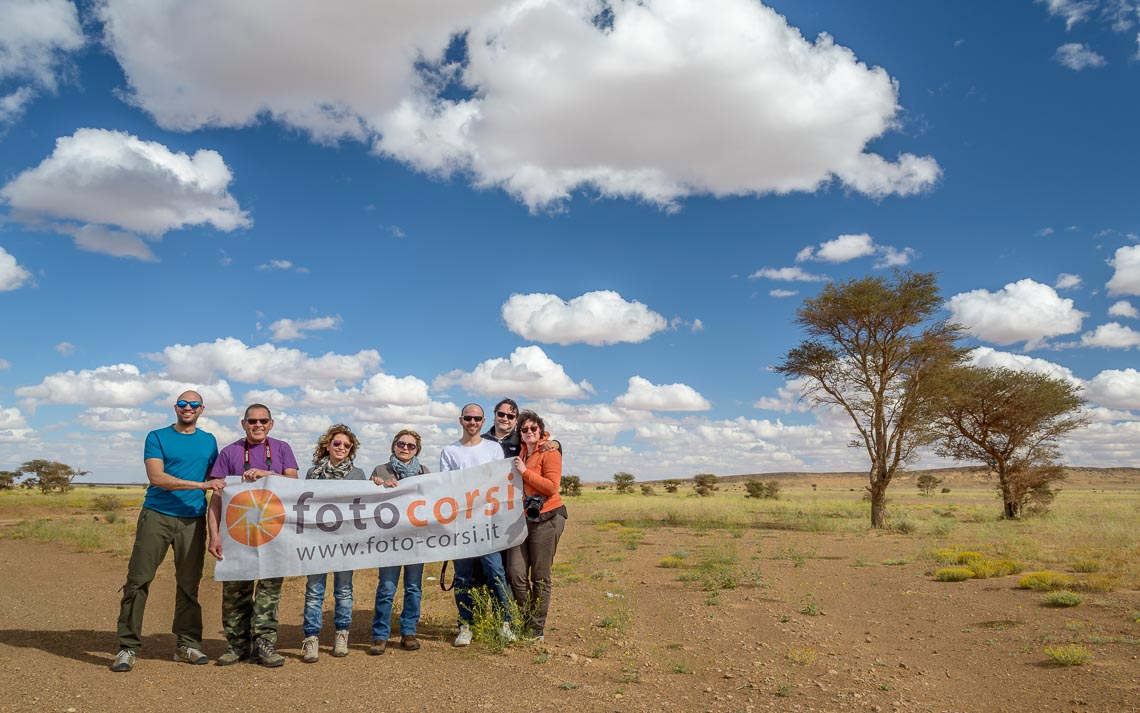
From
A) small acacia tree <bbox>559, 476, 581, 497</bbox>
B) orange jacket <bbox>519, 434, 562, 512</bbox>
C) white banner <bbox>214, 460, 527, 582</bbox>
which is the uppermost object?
orange jacket <bbox>519, 434, 562, 512</bbox>

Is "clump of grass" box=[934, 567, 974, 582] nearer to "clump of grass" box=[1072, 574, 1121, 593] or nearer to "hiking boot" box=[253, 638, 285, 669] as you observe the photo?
"clump of grass" box=[1072, 574, 1121, 593]

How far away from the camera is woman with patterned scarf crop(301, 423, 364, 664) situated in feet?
20.9

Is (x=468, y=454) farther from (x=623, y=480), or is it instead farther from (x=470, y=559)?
(x=623, y=480)

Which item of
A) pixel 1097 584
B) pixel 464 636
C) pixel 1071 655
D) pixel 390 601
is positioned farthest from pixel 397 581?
pixel 1097 584

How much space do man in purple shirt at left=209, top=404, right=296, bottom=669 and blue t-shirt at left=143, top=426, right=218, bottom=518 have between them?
13 centimetres

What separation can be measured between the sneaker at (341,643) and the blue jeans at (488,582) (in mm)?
1109

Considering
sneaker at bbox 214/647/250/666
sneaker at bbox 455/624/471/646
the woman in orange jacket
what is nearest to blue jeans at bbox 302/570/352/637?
sneaker at bbox 214/647/250/666


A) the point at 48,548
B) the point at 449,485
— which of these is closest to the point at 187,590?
the point at 449,485

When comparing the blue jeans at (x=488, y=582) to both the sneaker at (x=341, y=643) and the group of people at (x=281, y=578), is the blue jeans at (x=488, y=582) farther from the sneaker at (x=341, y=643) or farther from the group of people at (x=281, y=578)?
the sneaker at (x=341, y=643)

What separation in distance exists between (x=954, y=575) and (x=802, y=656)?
5.99 meters

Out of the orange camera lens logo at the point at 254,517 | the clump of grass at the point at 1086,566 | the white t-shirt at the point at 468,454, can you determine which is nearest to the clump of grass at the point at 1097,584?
the clump of grass at the point at 1086,566

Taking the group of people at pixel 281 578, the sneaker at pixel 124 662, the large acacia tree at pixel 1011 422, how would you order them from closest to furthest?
the sneaker at pixel 124 662, the group of people at pixel 281 578, the large acacia tree at pixel 1011 422

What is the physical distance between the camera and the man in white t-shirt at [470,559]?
687 cm

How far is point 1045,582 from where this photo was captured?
10273 mm
